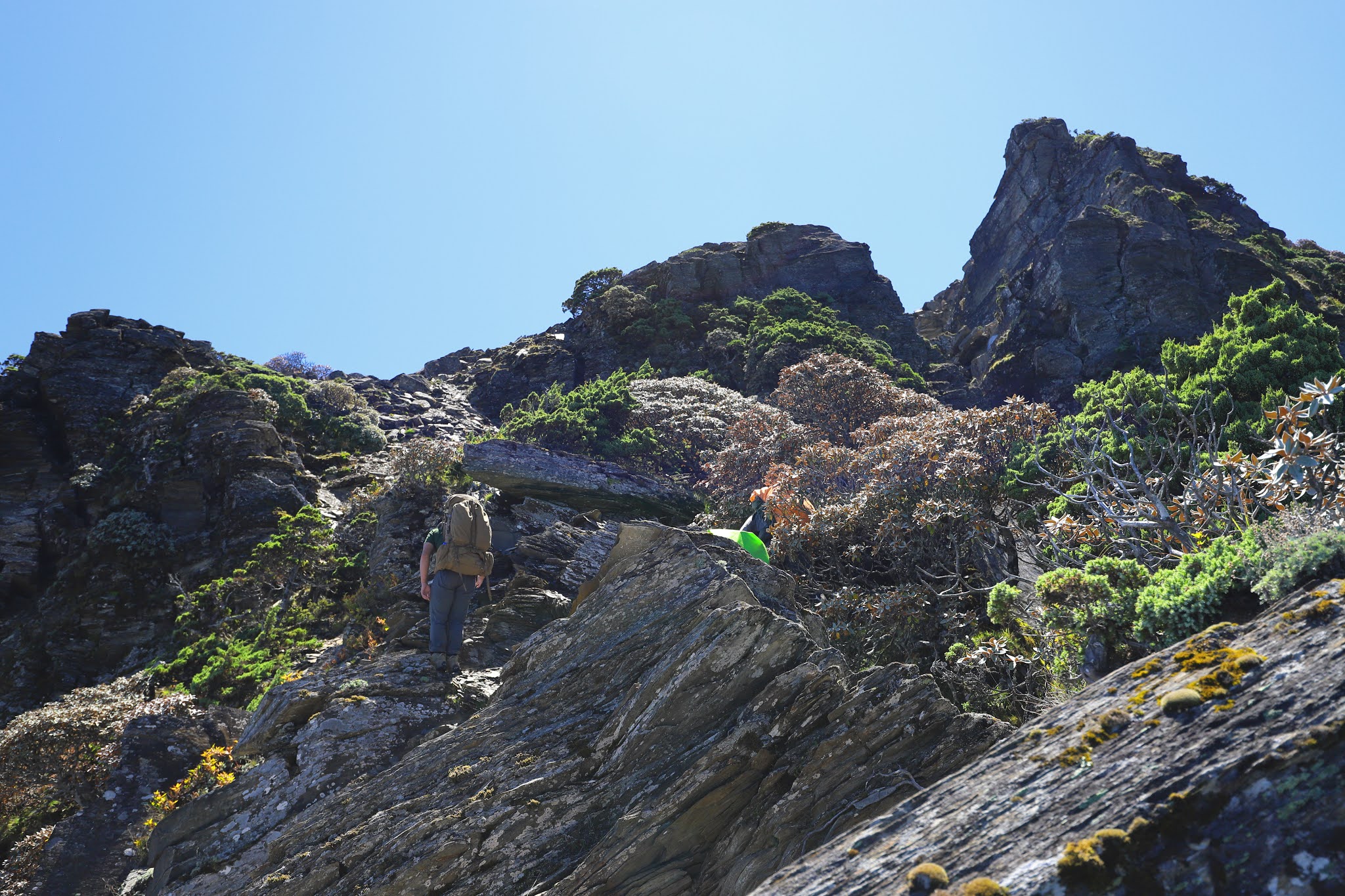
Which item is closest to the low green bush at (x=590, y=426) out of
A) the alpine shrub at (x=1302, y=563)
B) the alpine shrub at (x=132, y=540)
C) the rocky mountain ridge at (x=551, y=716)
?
the rocky mountain ridge at (x=551, y=716)

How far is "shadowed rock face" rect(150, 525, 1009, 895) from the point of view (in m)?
6.98

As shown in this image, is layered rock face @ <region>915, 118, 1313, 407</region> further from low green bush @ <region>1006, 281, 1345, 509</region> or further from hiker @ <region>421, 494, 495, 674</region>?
hiker @ <region>421, 494, 495, 674</region>

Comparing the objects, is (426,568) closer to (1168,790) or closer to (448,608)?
(448,608)

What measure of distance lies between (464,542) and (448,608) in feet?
3.16

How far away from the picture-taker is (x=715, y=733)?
7730 millimetres

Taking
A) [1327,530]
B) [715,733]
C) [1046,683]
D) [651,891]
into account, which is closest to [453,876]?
[651,891]

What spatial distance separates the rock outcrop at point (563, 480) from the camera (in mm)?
18109

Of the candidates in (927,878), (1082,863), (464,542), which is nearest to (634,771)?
(927,878)

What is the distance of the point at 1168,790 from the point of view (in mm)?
4449

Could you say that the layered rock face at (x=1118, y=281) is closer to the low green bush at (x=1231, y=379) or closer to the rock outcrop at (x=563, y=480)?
the low green bush at (x=1231, y=379)

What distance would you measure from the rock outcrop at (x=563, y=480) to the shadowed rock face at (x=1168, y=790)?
13.0 metres

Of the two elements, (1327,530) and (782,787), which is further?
(782,787)

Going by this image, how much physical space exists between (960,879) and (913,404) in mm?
21125

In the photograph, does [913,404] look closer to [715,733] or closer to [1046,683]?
[1046,683]
